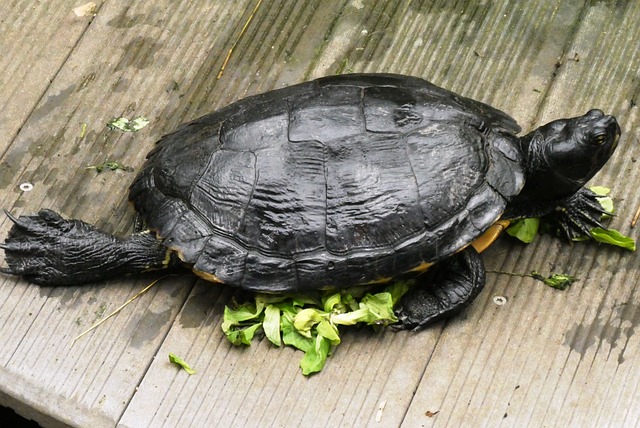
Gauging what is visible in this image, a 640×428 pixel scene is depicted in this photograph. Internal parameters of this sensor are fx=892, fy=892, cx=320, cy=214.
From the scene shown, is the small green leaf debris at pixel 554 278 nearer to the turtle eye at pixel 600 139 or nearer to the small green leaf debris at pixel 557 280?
the small green leaf debris at pixel 557 280

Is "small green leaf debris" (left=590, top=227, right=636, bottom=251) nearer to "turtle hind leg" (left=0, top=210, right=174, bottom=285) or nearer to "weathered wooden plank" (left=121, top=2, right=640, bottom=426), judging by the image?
"weathered wooden plank" (left=121, top=2, right=640, bottom=426)

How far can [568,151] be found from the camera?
405cm

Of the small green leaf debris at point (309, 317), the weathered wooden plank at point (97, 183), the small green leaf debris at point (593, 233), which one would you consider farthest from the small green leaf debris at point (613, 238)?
the weathered wooden plank at point (97, 183)

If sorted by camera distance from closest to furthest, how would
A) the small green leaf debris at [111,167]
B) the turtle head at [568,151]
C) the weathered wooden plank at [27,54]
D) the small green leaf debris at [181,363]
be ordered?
1. the small green leaf debris at [181,363]
2. the turtle head at [568,151]
3. the small green leaf debris at [111,167]
4. the weathered wooden plank at [27,54]

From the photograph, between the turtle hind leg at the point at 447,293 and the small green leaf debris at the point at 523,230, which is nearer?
the turtle hind leg at the point at 447,293

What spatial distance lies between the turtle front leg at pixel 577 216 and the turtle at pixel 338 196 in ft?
0.07

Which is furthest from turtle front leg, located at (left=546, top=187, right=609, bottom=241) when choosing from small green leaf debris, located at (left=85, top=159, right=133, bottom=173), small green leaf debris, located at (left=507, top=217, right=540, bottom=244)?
small green leaf debris, located at (left=85, top=159, right=133, bottom=173)

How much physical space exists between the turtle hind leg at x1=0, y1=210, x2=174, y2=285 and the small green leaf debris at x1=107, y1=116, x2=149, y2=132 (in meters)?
0.77

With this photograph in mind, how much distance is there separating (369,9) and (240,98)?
3.24ft

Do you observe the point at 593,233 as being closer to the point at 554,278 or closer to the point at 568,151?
the point at 554,278

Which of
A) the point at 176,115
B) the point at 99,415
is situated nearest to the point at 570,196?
the point at 176,115

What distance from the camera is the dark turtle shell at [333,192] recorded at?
12.7ft

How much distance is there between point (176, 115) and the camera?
4789mm

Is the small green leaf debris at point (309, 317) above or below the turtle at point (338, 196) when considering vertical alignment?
below
